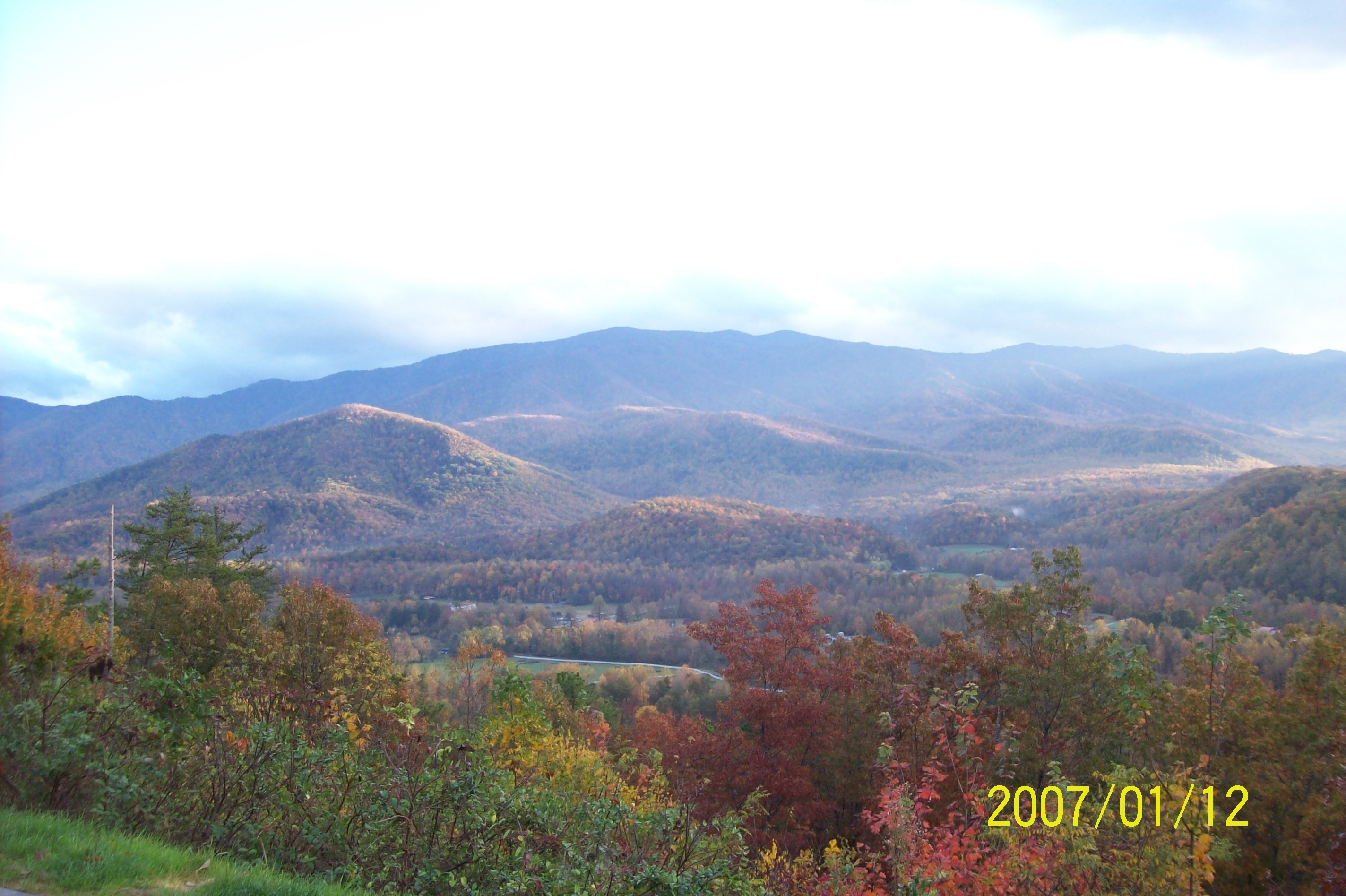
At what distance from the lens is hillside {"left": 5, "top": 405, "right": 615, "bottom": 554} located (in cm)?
13762

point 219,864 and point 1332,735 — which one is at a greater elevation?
point 219,864

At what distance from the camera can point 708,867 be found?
667 centimetres

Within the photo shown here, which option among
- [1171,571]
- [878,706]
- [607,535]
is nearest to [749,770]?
[878,706]

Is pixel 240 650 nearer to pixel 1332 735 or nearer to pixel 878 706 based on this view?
pixel 878 706

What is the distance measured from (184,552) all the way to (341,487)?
14279cm

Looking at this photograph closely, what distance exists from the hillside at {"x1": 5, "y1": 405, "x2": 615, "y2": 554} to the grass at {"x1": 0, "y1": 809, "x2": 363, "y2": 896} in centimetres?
12812

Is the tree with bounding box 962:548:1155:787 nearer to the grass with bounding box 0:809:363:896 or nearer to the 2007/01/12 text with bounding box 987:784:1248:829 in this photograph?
the 2007/01/12 text with bounding box 987:784:1248:829

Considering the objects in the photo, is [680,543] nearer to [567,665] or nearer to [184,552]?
[567,665]

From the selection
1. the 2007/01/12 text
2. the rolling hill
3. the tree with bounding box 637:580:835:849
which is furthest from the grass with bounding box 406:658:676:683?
the rolling hill

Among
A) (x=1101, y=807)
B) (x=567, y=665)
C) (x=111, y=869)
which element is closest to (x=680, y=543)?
(x=567, y=665)

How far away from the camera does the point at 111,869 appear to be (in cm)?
571

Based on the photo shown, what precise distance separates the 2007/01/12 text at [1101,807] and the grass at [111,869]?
7.78 m

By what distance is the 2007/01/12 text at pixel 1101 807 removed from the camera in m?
8.88

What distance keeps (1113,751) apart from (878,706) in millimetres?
4726
